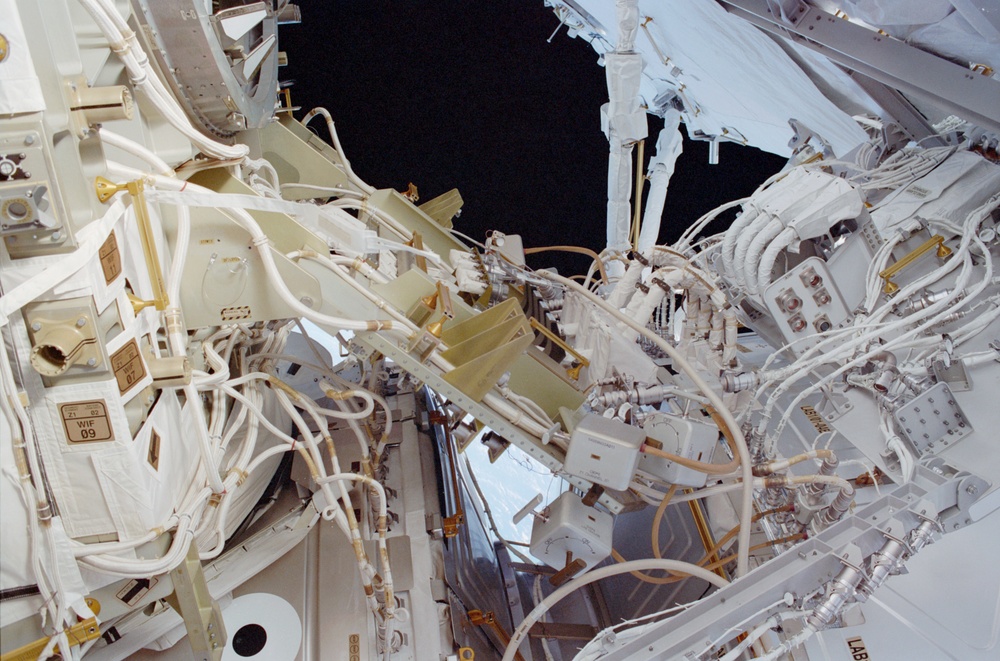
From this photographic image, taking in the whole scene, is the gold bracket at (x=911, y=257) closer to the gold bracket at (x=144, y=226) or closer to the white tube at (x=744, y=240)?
A: the white tube at (x=744, y=240)

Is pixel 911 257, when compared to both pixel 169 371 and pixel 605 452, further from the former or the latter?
pixel 169 371

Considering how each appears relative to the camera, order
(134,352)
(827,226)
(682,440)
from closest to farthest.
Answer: (134,352), (682,440), (827,226)

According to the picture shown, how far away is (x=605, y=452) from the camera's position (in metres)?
1.91

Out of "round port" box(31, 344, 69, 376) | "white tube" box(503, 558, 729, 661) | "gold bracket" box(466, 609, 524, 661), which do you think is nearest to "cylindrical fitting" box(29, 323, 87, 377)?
"round port" box(31, 344, 69, 376)

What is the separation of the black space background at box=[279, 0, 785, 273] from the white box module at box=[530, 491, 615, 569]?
3.14 metres

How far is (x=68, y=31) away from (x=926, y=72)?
7.29 feet

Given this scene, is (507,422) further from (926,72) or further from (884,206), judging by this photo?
(884,206)

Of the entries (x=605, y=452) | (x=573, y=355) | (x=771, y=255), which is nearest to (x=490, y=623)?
(x=605, y=452)

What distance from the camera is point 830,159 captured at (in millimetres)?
3117

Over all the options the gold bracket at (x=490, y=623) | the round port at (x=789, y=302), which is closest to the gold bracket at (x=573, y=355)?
the round port at (x=789, y=302)

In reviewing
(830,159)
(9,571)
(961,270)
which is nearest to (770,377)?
(961,270)

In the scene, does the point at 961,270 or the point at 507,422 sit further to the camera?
the point at 961,270

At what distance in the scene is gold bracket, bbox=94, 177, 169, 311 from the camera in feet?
4.03

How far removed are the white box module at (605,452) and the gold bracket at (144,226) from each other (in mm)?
1086
